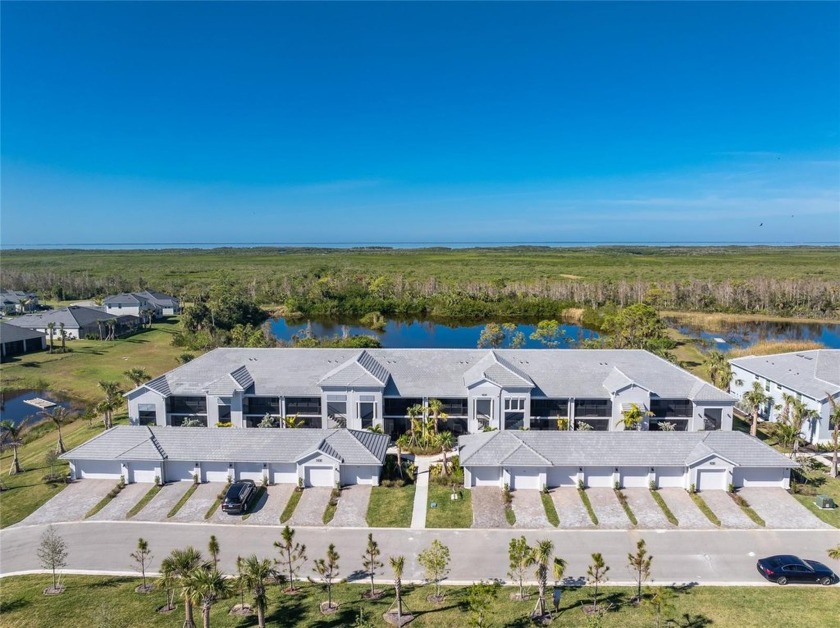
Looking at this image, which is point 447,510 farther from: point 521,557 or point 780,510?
point 780,510

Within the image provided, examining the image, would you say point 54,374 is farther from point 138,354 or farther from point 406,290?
point 406,290

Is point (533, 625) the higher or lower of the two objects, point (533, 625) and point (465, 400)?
the lower

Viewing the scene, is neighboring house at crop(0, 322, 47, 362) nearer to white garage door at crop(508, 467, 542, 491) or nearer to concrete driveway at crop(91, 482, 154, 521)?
concrete driveway at crop(91, 482, 154, 521)

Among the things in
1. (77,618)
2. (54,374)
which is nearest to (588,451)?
(77,618)

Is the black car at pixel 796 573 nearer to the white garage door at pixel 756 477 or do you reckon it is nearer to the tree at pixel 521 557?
the white garage door at pixel 756 477

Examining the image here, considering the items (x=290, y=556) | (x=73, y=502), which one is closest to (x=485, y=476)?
(x=290, y=556)

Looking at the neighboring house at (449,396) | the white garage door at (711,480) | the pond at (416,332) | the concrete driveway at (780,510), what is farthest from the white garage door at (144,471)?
the pond at (416,332)
